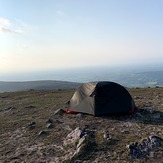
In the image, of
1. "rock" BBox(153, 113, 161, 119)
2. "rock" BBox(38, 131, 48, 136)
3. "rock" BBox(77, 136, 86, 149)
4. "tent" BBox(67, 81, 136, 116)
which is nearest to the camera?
"rock" BBox(77, 136, 86, 149)

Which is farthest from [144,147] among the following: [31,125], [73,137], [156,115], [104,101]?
[31,125]

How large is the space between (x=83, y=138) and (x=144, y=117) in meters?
6.39

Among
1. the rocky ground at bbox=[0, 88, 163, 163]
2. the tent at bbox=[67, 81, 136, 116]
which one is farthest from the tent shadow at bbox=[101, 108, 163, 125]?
the tent at bbox=[67, 81, 136, 116]

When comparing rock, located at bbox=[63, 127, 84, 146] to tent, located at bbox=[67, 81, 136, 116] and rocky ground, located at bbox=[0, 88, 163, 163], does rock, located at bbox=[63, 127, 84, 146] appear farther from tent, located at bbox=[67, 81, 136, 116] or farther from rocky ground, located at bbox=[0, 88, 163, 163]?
tent, located at bbox=[67, 81, 136, 116]

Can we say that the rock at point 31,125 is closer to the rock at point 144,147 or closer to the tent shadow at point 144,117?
the tent shadow at point 144,117

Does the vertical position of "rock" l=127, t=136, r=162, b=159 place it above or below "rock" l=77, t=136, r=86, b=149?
below

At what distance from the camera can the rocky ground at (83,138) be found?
12055 mm

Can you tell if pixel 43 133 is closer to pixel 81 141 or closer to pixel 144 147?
pixel 81 141

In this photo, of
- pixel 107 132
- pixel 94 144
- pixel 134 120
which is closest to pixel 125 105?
pixel 134 120

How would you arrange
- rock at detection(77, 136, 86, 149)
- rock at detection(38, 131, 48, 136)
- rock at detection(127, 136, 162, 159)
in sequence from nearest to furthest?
rock at detection(127, 136, 162, 159)
rock at detection(77, 136, 86, 149)
rock at detection(38, 131, 48, 136)

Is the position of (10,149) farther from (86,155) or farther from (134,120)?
(134,120)

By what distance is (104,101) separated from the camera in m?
19.2

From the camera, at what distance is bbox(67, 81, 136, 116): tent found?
19.0m

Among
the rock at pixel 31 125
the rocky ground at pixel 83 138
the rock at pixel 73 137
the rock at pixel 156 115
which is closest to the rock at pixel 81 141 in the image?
the rocky ground at pixel 83 138
